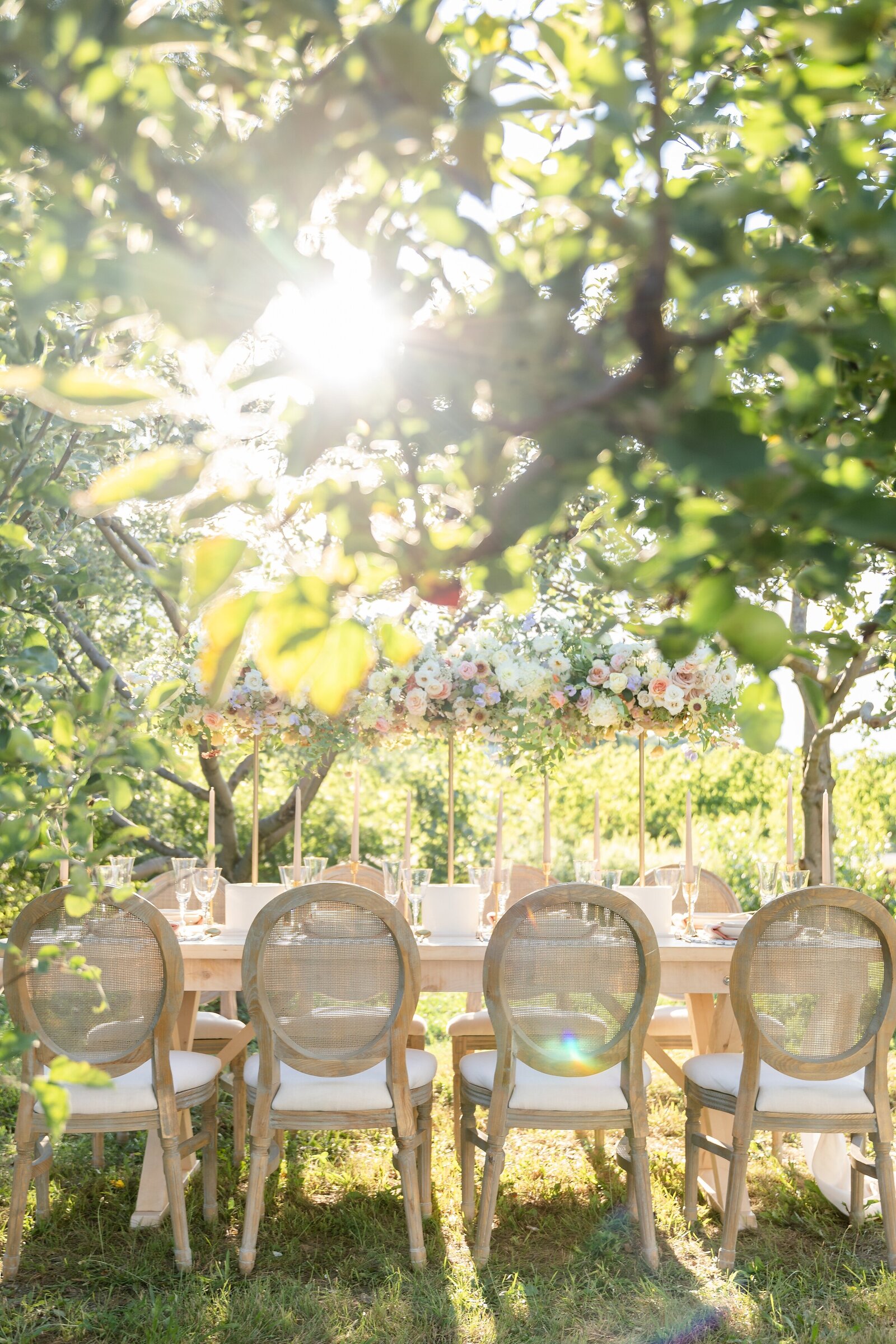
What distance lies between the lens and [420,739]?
162 inches

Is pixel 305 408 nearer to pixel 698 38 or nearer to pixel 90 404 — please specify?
pixel 90 404

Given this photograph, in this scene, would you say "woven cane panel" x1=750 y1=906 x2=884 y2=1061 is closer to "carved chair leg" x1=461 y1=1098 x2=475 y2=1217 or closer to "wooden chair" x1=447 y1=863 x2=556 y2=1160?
"wooden chair" x1=447 y1=863 x2=556 y2=1160

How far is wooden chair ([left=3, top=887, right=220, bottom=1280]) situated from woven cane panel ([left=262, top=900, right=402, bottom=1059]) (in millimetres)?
263

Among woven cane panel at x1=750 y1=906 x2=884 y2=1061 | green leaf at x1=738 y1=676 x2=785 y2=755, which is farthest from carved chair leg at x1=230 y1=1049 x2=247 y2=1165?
green leaf at x1=738 y1=676 x2=785 y2=755

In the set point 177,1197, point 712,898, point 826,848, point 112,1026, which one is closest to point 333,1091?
point 177,1197

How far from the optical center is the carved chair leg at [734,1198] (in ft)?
8.98

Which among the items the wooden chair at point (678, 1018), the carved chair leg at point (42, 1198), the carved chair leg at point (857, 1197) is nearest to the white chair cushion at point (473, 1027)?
the wooden chair at point (678, 1018)

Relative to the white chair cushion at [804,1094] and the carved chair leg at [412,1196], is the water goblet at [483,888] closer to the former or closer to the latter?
the carved chair leg at [412,1196]

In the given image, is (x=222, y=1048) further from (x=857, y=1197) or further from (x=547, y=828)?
(x=857, y=1197)

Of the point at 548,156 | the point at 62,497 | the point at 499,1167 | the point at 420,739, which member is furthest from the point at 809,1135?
the point at 548,156

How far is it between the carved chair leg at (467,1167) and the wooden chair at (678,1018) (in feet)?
1.87

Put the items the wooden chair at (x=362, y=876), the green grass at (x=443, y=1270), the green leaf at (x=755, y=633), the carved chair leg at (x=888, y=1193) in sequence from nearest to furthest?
the green leaf at (x=755, y=633), the green grass at (x=443, y=1270), the carved chair leg at (x=888, y=1193), the wooden chair at (x=362, y=876)

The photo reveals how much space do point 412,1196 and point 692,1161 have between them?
0.86 m

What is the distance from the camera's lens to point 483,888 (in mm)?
3582
